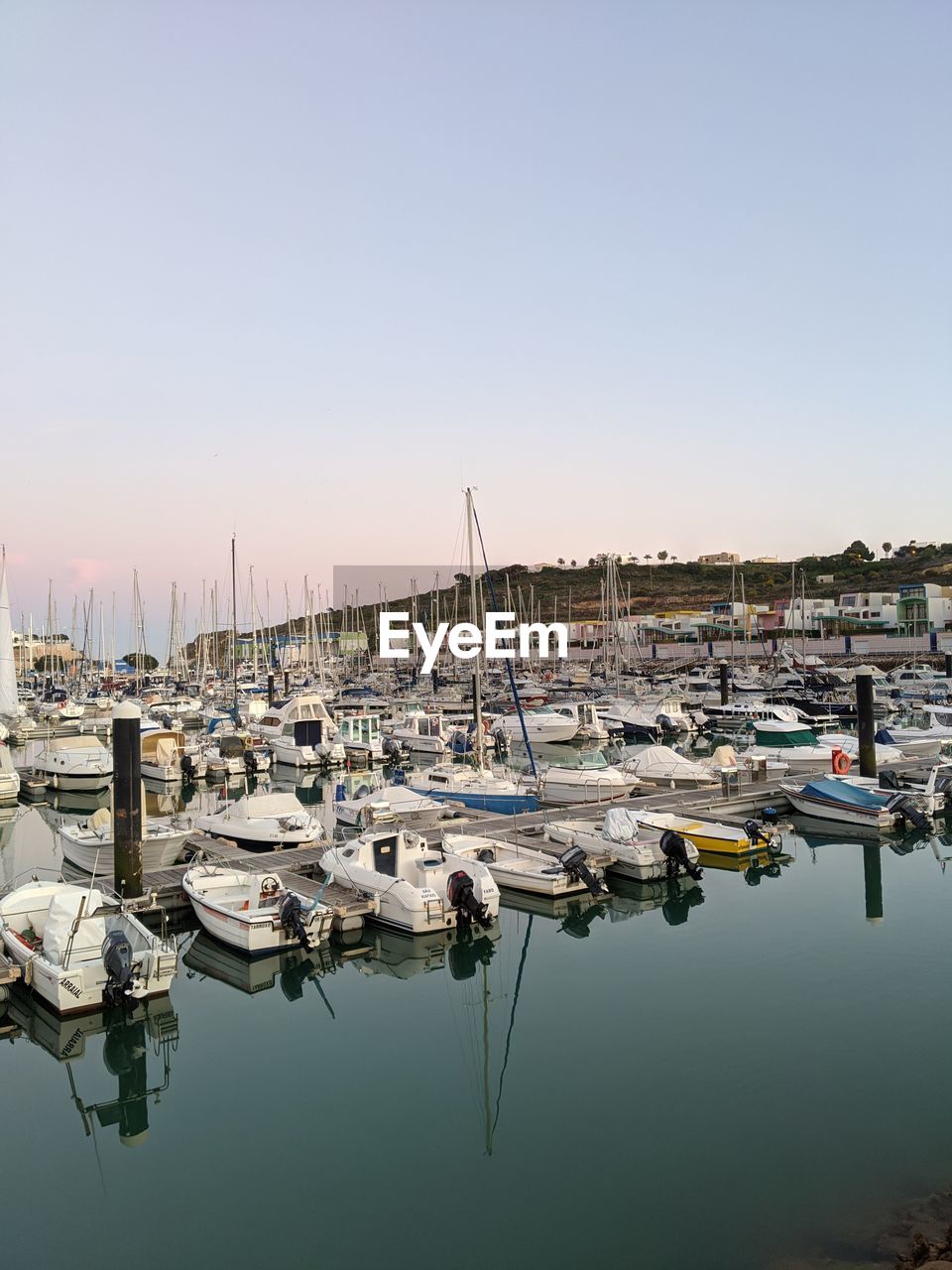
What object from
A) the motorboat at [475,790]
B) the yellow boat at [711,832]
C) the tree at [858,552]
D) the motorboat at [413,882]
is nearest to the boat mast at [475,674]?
the motorboat at [475,790]

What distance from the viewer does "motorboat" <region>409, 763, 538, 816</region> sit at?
96.0 feet

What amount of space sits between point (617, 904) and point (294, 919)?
795 centimetres

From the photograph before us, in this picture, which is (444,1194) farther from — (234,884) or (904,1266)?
(234,884)

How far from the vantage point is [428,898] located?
18094 millimetres

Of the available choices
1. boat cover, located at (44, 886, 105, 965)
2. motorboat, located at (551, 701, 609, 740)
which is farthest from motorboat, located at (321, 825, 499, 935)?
motorboat, located at (551, 701, 609, 740)

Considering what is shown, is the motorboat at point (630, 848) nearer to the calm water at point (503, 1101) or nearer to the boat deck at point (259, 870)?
the calm water at point (503, 1101)

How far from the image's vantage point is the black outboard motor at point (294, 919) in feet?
55.7

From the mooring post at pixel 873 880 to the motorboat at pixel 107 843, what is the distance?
16641 millimetres

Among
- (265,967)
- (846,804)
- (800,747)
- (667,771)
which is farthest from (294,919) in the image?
(800,747)

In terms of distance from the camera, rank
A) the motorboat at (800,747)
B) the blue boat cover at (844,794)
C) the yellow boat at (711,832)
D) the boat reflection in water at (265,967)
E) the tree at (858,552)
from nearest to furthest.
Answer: the boat reflection in water at (265,967) → the yellow boat at (711,832) → the blue boat cover at (844,794) → the motorboat at (800,747) → the tree at (858,552)

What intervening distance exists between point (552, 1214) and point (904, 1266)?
334cm

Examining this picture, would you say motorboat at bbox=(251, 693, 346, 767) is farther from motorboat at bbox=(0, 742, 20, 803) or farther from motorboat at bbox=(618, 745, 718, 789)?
motorboat at bbox=(618, 745, 718, 789)

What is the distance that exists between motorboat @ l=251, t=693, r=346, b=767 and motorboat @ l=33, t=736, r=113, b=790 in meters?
8.52

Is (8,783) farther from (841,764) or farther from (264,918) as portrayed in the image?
(841,764)
